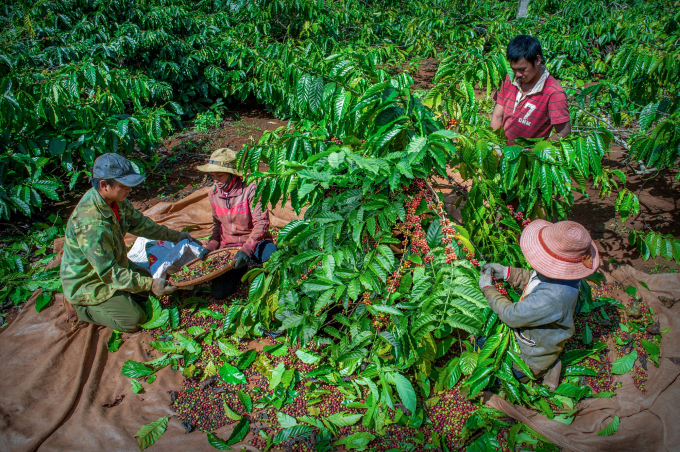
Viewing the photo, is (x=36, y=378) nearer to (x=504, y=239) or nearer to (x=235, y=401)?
(x=235, y=401)

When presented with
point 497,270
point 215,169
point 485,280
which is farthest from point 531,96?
point 215,169

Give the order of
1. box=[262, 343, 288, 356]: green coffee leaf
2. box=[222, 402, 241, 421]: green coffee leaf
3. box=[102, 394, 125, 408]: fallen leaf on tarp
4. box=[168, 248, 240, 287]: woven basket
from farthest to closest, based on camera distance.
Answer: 1. box=[168, 248, 240, 287]: woven basket
2. box=[262, 343, 288, 356]: green coffee leaf
3. box=[102, 394, 125, 408]: fallen leaf on tarp
4. box=[222, 402, 241, 421]: green coffee leaf

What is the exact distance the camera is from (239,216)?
3.04 m

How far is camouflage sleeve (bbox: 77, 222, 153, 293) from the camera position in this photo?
2.51 metres

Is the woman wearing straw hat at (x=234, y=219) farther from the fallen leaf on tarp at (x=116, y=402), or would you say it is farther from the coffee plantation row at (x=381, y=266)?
the fallen leaf on tarp at (x=116, y=402)

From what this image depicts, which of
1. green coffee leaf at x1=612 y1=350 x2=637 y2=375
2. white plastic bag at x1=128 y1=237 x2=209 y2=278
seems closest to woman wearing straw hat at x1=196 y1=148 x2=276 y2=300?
white plastic bag at x1=128 y1=237 x2=209 y2=278

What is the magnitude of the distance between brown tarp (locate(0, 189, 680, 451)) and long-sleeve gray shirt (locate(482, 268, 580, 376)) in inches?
14.0

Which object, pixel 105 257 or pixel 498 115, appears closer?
pixel 105 257

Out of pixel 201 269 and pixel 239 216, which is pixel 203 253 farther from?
pixel 239 216

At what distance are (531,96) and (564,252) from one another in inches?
59.7

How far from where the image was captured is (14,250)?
361 centimetres

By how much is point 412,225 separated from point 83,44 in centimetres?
565

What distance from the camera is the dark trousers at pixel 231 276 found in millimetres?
3047

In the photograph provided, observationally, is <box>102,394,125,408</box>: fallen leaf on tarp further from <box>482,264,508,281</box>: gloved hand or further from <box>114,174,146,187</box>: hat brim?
<box>482,264,508,281</box>: gloved hand
